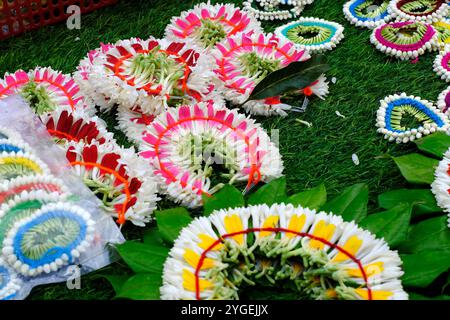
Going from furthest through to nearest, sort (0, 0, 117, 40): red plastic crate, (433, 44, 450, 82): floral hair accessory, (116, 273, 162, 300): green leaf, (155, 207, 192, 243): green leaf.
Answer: (0, 0, 117, 40): red plastic crate
(433, 44, 450, 82): floral hair accessory
(155, 207, 192, 243): green leaf
(116, 273, 162, 300): green leaf

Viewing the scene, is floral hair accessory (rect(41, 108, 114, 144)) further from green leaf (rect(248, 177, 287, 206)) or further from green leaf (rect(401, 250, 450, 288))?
green leaf (rect(401, 250, 450, 288))

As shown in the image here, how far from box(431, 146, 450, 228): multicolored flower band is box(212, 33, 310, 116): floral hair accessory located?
41 cm

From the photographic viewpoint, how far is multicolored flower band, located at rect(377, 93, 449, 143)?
144cm

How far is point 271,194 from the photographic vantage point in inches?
48.2

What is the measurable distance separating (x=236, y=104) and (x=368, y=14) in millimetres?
599

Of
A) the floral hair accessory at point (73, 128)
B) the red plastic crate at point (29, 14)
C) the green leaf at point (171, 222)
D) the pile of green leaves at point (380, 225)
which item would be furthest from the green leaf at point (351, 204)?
the red plastic crate at point (29, 14)

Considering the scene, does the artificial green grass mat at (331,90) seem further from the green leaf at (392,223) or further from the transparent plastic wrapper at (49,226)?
the green leaf at (392,223)

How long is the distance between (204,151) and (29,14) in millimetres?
756

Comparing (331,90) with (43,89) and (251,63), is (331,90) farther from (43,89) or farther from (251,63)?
(43,89)

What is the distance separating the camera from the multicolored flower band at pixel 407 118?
1.44m

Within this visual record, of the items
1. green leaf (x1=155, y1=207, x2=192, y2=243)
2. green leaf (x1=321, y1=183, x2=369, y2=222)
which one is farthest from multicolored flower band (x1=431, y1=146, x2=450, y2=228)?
green leaf (x1=155, y1=207, x2=192, y2=243)

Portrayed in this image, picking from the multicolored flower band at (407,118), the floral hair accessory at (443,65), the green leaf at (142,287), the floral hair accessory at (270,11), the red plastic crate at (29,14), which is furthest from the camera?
the floral hair accessory at (270,11)

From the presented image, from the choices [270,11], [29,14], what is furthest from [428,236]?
[29,14]

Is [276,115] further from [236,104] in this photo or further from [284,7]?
[284,7]
